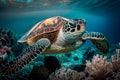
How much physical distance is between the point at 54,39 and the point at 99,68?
4.89 feet

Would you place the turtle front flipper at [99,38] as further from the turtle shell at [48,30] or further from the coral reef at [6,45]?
the coral reef at [6,45]

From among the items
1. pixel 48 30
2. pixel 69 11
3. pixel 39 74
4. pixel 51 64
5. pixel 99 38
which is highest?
pixel 69 11

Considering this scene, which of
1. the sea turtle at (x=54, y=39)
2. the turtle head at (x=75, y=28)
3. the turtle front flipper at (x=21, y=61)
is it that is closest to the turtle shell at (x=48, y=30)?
the sea turtle at (x=54, y=39)

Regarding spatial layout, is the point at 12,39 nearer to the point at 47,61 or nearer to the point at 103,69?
the point at 47,61

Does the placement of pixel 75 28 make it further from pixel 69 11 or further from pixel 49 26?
pixel 69 11

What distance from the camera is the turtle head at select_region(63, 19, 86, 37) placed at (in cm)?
374

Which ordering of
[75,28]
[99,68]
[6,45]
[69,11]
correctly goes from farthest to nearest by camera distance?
[69,11] → [6,45] → [75,28] → [99,68]

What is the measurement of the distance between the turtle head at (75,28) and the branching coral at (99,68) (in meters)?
0.74

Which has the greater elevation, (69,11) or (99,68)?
(69,11)

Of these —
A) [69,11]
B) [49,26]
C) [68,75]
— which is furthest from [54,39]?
[69,11]

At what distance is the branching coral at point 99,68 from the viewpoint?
10.9ft

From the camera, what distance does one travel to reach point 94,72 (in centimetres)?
335

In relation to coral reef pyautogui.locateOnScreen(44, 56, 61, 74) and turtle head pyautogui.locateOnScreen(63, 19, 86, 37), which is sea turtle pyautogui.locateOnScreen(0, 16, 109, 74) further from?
coral reef pyautogui.locateOnScreen(44, 56, 61, 74)

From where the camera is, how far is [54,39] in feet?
14.3
